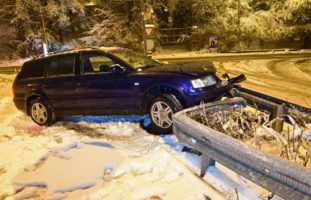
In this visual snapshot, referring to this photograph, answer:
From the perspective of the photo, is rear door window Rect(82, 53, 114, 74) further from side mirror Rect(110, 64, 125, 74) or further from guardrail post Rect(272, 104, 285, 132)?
guardrail post Rect(272, 104, 285, 132)

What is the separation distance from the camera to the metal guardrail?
8.03 ft

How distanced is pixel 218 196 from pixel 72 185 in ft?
6.61

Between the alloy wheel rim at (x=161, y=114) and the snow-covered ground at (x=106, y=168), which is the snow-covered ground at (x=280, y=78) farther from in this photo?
the snow-covered ground at (x=106, y=168)

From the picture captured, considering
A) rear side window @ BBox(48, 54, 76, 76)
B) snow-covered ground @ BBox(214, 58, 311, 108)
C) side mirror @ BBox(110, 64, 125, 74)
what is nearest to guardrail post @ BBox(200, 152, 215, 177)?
side mirror @ BBox(110, 64, 125, 74)

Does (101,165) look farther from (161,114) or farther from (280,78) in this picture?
(280,78)

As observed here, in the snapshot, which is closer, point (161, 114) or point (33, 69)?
point (161, 114)

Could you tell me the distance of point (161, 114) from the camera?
5.54 metres

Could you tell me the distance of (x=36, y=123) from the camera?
7.12 meters

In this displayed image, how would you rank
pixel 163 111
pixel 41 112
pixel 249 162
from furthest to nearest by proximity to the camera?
pixel 41 112
pixel 163 111
pixel 249 162

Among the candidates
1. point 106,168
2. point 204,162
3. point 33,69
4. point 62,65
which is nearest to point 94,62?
point 62,65

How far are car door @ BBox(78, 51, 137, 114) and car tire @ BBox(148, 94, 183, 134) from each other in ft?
1.60

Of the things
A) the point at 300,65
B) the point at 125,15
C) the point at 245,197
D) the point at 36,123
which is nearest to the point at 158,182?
the point at 245,197

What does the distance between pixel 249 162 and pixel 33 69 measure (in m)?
5.91

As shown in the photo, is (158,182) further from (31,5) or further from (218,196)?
(31,5)
